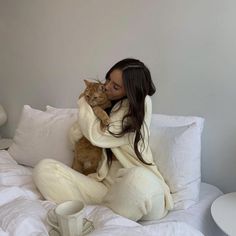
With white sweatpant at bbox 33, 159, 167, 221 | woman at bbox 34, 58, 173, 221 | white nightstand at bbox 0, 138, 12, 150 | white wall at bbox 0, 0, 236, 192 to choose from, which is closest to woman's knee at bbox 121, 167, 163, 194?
white sweatpant at bbox 33, 159, 167, 221

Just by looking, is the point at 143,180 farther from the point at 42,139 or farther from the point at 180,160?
the point at 42,139

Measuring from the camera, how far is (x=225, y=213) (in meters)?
1.38

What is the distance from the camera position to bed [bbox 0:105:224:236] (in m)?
1.19

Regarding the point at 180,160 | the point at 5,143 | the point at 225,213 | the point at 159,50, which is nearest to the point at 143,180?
the point at 180,160

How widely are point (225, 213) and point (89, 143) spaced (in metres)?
0.69

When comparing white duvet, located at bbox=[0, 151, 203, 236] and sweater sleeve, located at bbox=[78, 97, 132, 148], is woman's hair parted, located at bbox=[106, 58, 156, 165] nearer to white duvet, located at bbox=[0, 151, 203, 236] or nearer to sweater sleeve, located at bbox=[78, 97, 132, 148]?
sweater sleeve, located at bbox=[78, 97, 132, 148]

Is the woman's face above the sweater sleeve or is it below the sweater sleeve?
above

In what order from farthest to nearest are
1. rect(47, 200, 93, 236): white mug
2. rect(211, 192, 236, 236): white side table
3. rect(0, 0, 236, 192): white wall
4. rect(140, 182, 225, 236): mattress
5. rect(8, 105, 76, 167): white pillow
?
1. rect(8, 105, 76, 167): white pillow
2. rect(0, 0, 236, 192): white wall
3. rect(140, 182, 225, 236): mattress
4. rect(211, 192, 236, 236): white side table
5. rect(47, 200, 93, 236): white mug

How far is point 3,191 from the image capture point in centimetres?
149

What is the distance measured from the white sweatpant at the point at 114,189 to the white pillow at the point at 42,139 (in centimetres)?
32

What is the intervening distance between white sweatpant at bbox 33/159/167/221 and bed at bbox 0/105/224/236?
1.8 inches

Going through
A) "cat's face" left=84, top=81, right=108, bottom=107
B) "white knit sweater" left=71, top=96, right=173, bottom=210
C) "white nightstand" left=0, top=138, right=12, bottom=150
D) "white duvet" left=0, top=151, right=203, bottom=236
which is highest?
"cat's face" left=84, top=81, right=108, bottom=107

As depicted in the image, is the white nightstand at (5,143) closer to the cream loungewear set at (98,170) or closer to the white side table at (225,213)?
the cream loungewear set at (98,170)

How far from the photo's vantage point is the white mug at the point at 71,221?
1.10 metres
